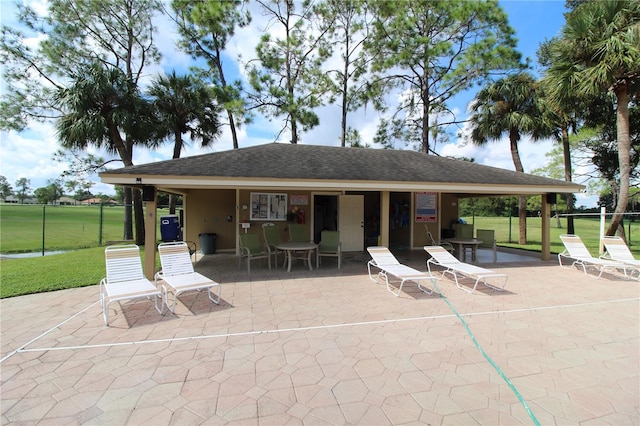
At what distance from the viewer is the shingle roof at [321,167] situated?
726 cm

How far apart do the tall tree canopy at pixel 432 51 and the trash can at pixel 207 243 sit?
15.1m

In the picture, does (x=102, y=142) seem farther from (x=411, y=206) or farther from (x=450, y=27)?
(x=450, y=27)

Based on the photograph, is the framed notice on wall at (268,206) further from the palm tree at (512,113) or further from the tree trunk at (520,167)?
the tree trunk at (520,167)

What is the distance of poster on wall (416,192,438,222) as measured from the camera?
12.7 meters

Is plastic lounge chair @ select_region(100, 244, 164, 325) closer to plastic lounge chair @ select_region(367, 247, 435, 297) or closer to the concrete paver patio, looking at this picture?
the concrete paver patio

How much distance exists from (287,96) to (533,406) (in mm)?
19437

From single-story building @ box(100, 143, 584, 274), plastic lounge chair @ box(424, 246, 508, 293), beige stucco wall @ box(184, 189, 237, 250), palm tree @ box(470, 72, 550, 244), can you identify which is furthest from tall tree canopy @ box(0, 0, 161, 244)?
palm tree @ box(470, 72, 550, 244)

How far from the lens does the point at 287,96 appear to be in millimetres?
19250

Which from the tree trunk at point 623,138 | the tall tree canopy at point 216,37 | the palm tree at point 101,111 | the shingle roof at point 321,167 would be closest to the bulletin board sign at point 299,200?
the shingle roof at point 321,167

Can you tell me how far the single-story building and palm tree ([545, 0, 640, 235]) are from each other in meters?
3.13

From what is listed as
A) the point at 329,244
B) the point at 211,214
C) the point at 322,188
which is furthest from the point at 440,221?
the point at 211,214

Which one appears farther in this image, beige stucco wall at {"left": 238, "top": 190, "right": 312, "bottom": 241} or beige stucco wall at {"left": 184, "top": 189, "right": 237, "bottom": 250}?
beige stucco wall at {"left": 184, "top": 189, "right": 237, "bottom": 250}

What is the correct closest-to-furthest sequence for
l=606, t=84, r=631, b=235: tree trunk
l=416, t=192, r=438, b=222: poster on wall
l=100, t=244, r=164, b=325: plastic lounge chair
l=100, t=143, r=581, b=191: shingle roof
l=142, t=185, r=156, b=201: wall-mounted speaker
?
l=100, t=244, r=164, b=325: plastic lounge chair → l=142, t=185, r=156, b=201: wall-mounted speaker → l=100, t=143, r=581, b=191: shingle roof → l=606, t=84, r=631, b=235: tree trunk → l=416, t=192, r=438, b=222: poster on wall

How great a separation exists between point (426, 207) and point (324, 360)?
1057 centimetres
